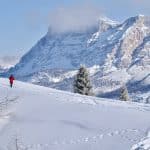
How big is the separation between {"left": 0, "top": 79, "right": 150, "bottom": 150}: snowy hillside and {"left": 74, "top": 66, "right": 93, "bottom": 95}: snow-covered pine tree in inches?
618

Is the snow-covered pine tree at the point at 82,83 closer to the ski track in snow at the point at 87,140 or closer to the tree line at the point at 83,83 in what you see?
the tree line at the point at 83,83

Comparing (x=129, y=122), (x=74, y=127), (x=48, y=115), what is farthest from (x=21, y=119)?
(x=129, y=122)

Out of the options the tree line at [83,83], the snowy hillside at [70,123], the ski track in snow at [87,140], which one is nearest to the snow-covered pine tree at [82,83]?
the tree line at [83,83]

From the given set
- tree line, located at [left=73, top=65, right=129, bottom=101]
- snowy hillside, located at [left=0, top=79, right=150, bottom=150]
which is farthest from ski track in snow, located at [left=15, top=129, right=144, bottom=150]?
tree line, located at [left=73, top=65, right=129, bottom=101]

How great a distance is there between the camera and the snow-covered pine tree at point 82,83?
187 feet

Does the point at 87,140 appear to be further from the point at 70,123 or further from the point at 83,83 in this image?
the point at 83,83

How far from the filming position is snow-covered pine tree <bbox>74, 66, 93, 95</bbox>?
5697cm

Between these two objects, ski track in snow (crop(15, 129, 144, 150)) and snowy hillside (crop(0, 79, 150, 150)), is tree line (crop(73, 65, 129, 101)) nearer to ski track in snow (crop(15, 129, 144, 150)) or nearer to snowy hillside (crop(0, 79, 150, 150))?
snowy hillside (crop(0, 79, 150, 150))

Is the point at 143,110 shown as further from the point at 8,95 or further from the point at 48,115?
the point at 8,95

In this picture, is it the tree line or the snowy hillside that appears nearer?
the snowy hillside

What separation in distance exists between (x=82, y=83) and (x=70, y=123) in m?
24.2

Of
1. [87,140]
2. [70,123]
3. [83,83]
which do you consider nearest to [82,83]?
[83,83]

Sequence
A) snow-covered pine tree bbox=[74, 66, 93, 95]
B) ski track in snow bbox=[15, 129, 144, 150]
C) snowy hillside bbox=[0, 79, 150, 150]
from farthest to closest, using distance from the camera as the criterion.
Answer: snow-covered pine tree bbox=[74, 66, 93, 95] < ski track in snow bbox=[15, 129, 144, 150] < snowy hillside bbox=[0, 79, 150, 150]

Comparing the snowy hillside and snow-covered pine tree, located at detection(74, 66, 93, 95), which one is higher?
snow-covered pine tree, located at detection(74, 66, 93, 95)
